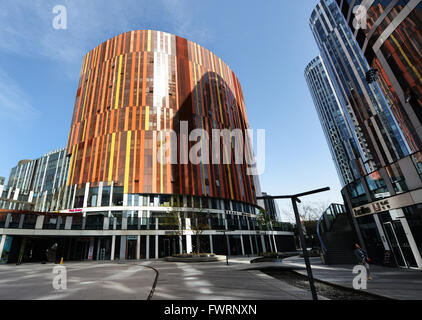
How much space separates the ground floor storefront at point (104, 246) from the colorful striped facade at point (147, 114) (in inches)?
369

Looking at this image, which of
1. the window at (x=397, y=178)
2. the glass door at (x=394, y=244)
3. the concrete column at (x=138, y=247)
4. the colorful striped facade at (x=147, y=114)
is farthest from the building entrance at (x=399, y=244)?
the concrete column at (x=138, y=247)

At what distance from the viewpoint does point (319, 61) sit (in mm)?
110625

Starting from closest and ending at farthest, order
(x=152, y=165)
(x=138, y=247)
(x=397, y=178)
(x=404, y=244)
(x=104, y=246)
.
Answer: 1. (x=404, y=244)
2. (x=397, y=178)
3. (x=104, y=246)
4. (x=138, y=247)
5. (x=152, y=165)

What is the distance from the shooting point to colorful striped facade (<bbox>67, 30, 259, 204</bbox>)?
4412 cm

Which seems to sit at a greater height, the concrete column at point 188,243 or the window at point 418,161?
the window at point 418,161

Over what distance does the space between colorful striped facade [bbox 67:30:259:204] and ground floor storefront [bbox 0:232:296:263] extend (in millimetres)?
9372

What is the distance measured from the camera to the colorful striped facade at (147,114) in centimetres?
4412

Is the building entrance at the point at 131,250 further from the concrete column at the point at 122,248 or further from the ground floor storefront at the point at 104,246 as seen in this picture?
the concrete column at the point at 122,248

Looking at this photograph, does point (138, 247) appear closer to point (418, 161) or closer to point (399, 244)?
point (399, 244)

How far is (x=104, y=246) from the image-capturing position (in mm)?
36562

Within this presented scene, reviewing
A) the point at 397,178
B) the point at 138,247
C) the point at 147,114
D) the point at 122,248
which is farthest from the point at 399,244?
the point at 147,114

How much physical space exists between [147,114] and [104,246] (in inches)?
1147
